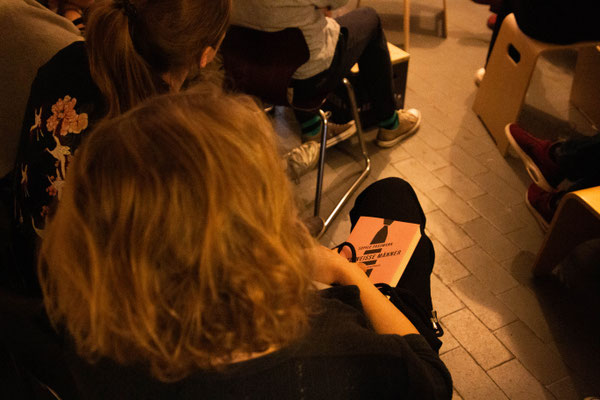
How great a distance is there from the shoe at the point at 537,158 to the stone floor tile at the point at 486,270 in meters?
0.38

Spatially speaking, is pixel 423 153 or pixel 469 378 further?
pixel 423 153

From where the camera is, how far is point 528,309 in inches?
58.8

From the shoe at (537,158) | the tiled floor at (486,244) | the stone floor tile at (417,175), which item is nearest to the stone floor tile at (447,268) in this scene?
the tiled floor at (486,244)

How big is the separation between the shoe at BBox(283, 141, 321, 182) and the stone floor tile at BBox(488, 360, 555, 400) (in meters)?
1.06

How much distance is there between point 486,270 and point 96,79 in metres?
1.35

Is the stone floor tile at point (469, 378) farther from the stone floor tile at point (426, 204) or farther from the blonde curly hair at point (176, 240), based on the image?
the blonde curly hair at point (176, 240)

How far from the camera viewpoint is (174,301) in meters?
0.52

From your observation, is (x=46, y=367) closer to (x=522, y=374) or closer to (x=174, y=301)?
(x=174, y=301)

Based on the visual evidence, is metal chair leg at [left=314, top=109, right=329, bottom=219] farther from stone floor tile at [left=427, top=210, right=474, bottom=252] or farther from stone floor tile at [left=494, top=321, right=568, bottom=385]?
stone floor tile at [left=494, top=321, right=568, bottom=385]

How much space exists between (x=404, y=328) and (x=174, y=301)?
0.44m

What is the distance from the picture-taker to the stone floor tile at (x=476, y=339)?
138 centimetres

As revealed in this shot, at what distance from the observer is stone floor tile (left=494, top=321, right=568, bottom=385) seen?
1337mm

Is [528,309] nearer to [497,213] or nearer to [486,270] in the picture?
[486,270]

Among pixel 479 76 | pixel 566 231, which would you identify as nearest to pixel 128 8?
pixel 566 231
